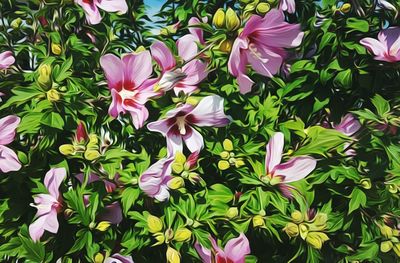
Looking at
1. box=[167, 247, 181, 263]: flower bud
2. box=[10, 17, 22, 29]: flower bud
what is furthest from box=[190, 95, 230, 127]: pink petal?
box=[10, 17, 22, 29]: flower bud

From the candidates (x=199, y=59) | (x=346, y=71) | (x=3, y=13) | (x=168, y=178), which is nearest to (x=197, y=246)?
(x=168, y=178)

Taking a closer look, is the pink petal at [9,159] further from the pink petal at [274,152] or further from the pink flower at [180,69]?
the pink petal at [274,152]

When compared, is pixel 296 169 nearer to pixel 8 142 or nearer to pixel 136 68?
pixel 136 68

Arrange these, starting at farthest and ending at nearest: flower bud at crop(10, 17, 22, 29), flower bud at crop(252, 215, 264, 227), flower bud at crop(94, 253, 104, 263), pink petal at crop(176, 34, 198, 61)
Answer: flower bud at crop(10, 17, 22, 29)
pink petal at crop(176, 34, 198, 61)
flower bud at crop(94, 253, 104, 263)
flower bud at crop(252, 215, 264, 227)

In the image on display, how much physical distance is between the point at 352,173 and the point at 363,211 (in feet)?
0.40

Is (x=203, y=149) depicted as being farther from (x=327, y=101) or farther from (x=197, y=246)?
(x=327, y=101)

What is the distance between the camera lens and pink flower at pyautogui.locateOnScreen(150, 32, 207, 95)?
1.32 metres

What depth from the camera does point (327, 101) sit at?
141 centimetres

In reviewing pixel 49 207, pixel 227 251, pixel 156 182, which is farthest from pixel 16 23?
pixel 227 251

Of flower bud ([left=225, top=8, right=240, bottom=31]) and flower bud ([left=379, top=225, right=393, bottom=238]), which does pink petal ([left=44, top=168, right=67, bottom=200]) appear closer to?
flower bud ([left=225, top=8, right=240, bottom=31])

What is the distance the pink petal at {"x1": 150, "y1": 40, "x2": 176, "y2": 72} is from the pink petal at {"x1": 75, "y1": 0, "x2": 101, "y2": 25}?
0.19 m

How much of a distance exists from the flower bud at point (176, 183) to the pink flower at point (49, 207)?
28 cm

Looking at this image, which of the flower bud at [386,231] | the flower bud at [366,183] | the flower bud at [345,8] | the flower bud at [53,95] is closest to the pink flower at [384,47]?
the flower bud at [345,8]

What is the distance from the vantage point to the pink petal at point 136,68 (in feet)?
4.44
